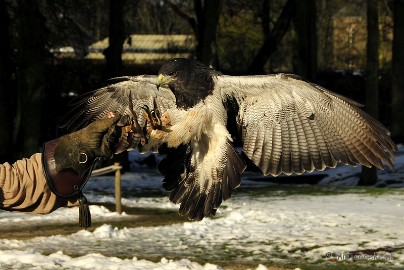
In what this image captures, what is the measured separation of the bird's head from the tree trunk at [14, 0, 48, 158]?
34.0 feet

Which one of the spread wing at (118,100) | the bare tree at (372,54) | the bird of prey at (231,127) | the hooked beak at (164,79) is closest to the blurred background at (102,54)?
the bare tree at (372,54)

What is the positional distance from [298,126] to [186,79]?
1.36 metres

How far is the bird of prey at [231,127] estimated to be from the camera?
770cm

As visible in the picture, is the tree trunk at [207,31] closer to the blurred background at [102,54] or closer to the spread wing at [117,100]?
the blurred background at [102,54]

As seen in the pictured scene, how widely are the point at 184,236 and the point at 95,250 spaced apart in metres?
1.41

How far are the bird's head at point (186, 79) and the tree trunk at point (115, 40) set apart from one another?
40.2ft

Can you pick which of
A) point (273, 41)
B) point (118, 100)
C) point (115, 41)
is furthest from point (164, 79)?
point (273, 41)

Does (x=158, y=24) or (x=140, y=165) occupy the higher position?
(x=158, y=24)

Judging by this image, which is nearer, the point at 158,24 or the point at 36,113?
the point at 36,113

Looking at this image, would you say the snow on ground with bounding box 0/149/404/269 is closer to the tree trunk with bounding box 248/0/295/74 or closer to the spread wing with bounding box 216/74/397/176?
the spread wing with bounding box 216/74/397/176

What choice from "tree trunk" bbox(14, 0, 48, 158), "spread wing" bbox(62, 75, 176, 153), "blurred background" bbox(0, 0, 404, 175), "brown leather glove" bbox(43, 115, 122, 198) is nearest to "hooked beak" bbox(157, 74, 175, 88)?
"spread wing" bbox(62, 75, 176, 153)

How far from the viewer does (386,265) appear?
8.98m

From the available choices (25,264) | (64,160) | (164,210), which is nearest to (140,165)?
(164,210)

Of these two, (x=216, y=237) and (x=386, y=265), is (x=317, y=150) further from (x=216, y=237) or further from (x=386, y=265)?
(x=216, y=237)
